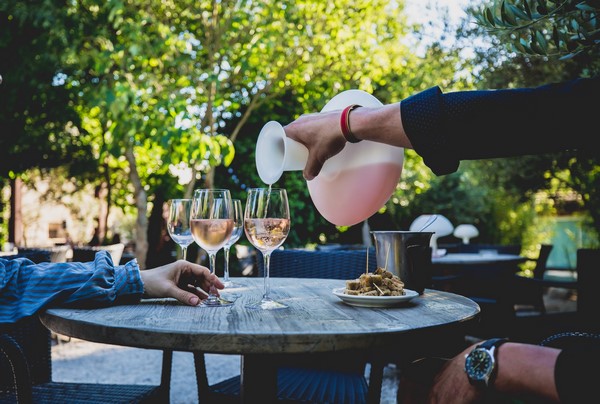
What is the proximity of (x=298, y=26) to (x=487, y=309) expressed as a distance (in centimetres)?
385

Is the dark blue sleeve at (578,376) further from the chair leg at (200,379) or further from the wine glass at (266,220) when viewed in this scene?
the chair leg at (200,379)

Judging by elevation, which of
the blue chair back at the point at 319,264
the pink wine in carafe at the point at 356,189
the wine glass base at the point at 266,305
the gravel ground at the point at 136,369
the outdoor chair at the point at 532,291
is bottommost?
the gravel ground at the point at 136,369

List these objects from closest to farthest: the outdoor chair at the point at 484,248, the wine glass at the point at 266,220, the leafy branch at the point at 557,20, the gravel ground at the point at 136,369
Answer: the wine glass at the point at 266,220
the leafy branch at the point at 557,20
the gravel ground at the point at 136,369
the outdoor chair at the point at 484,248

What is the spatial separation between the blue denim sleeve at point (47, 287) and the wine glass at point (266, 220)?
0.38 meters

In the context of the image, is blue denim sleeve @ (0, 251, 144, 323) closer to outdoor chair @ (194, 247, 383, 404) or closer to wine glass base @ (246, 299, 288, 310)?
wine glass base @ (246, 299, 288, 310)

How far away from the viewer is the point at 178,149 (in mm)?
4742

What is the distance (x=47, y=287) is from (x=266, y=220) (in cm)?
56

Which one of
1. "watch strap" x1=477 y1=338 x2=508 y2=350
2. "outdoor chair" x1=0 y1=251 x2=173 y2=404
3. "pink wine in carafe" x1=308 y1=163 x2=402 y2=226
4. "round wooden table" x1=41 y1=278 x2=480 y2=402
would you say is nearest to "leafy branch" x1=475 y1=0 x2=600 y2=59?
"pink wine in carafe" x1=308 y1=163 x2=402 y2=226

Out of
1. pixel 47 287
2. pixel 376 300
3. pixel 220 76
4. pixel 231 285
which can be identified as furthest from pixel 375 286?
pixel 220 76

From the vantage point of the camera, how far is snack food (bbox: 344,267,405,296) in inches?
50.2

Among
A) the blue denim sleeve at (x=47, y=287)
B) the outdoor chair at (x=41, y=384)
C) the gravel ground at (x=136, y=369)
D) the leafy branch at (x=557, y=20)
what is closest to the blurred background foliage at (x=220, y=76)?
the gravel ground at (x=136, y=369)

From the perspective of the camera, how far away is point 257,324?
101cm

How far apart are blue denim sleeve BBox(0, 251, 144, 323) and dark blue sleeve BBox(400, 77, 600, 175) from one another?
2.74 ft

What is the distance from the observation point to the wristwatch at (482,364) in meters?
0.89
